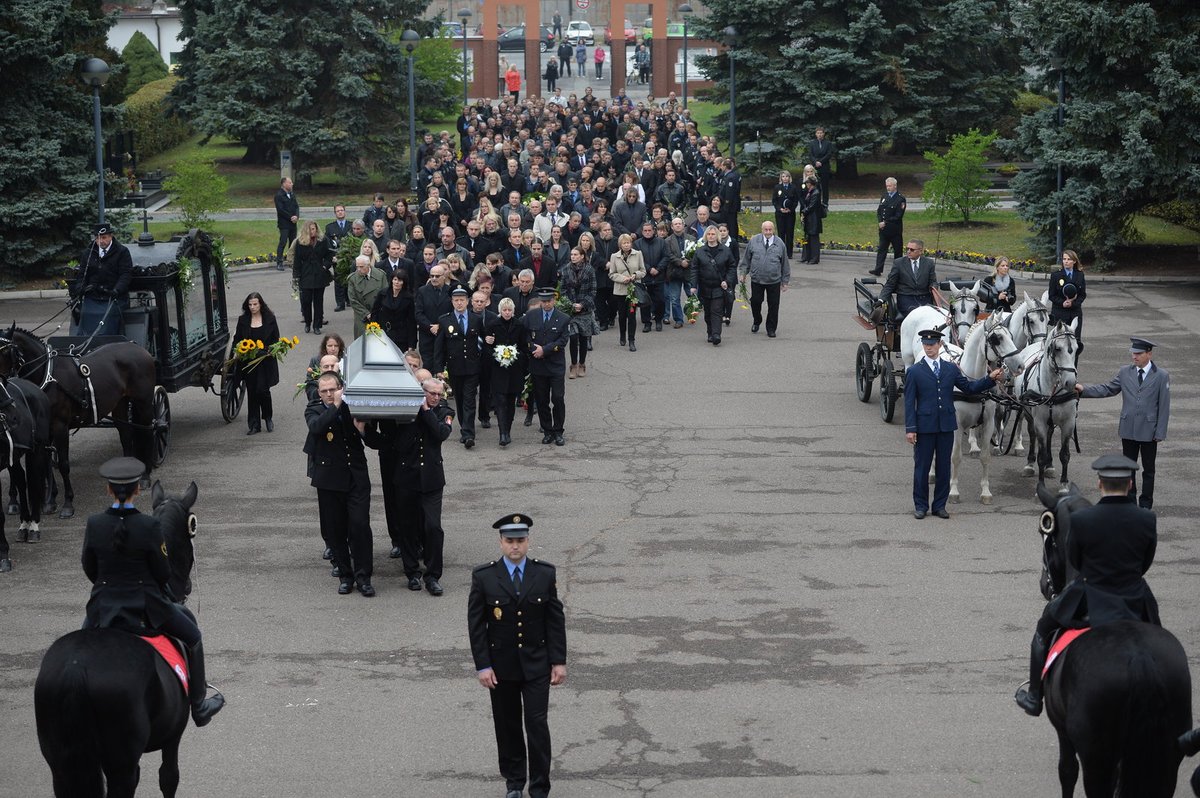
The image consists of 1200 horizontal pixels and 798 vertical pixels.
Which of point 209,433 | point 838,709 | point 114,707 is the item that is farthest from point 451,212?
point 114,707

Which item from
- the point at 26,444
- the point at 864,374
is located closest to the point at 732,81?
the point at 864,374

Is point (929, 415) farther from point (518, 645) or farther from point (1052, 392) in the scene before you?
point (518, 645)

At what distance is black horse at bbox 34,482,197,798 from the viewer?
796cm

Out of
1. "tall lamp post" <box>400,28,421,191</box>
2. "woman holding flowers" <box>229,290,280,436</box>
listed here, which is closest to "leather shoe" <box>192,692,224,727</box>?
"woman holding flowers" <box>229,290,280,436</box>

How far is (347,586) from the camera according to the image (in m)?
13.4

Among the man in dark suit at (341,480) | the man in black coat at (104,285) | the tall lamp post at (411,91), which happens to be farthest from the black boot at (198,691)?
the tall lamp post at (411,91)

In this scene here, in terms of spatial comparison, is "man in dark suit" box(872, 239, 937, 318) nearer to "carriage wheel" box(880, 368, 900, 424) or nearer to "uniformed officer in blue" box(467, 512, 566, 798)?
"carriage wheel" box(880, 368, 900, 424)

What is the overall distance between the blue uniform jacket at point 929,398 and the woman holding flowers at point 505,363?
4.99 metres

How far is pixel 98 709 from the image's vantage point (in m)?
8.02

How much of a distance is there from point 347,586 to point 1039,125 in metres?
23.6

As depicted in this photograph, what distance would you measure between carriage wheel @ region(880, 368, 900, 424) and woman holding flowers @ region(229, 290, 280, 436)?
7564mm

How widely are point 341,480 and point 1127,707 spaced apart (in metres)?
7.13

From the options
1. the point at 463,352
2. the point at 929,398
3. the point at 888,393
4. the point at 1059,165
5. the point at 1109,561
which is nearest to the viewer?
the point at 1109,561

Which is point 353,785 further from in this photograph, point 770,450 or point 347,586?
point 770,450
